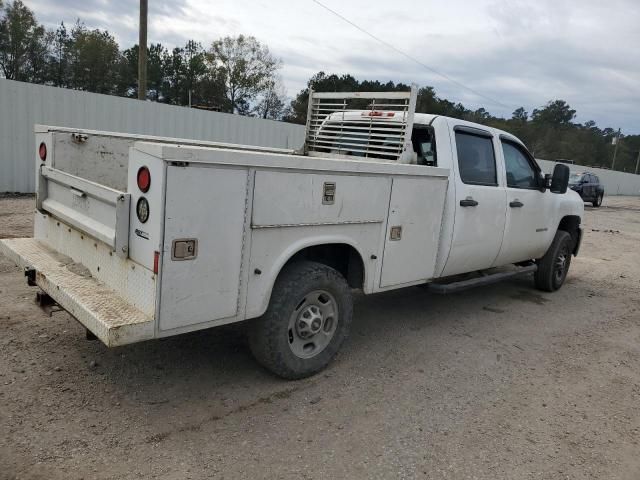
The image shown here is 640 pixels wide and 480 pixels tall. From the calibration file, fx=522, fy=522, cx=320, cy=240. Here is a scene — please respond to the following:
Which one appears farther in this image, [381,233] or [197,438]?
[381,233]

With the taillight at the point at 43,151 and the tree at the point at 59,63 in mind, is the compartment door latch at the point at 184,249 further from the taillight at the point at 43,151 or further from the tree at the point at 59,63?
the tree at the point at 59,63

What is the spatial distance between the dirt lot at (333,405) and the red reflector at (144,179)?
145 cm

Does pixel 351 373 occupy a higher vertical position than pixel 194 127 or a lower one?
lower

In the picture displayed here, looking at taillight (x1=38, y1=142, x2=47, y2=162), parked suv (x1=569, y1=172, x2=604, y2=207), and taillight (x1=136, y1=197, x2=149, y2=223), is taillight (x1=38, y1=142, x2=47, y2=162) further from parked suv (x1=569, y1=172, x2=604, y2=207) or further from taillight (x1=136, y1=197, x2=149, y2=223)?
parked suv (x1=569, y1=172, x2=604, y2=207)

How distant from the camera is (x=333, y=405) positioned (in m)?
3.61

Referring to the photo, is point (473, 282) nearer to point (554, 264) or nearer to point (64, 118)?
point (554, 264)

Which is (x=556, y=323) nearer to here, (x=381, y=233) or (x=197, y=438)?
(x=381, y=233)

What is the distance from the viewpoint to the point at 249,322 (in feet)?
12.1

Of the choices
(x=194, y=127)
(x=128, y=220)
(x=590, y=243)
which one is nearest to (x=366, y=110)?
(x=128, y=220)

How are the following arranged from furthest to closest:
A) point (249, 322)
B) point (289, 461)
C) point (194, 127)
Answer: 1. point (194, 127)
2. point (249, 322)
3. point (289, 461)

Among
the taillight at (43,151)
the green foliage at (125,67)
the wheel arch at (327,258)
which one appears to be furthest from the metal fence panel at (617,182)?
the taillight at (43,151)

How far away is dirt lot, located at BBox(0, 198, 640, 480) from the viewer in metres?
2.93

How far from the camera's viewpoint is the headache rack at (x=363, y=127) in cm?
479

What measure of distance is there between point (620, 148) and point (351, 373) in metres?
99.8
